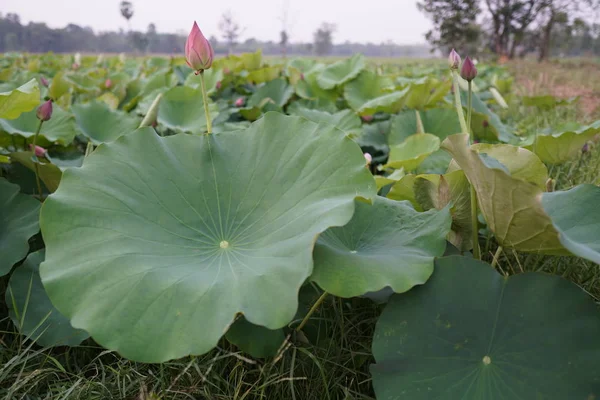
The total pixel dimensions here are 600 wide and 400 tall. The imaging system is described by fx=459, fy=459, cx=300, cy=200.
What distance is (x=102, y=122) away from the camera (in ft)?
6.30

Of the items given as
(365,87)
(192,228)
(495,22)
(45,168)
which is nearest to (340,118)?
(365,87)

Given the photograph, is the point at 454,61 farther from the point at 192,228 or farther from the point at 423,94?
the point at 423,94

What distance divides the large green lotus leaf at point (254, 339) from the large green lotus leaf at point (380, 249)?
0.18 meters

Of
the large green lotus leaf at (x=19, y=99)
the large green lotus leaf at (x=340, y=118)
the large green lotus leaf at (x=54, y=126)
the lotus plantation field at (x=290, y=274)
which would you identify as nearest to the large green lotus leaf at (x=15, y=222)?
the lotus plantation field at (x=290, y=274)

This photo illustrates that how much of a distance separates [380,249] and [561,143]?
98 cm

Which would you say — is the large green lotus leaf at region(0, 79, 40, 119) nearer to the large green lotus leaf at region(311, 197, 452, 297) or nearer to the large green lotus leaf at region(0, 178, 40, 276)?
the large green lotus leaf at region(0, 178, 40, 276)

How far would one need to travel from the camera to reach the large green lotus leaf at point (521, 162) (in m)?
0.90

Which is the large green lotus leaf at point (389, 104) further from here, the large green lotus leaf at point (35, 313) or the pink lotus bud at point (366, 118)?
the large green lotus leaf at point (35, 313)

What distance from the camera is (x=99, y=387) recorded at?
0.89 metres

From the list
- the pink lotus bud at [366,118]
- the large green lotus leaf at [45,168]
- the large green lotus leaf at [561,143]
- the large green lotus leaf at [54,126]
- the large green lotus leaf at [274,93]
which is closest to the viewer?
the large green lotus leaf at [45,168]

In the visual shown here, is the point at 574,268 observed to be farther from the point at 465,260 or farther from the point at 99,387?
the point at 99,387

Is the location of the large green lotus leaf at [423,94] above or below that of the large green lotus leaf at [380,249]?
above

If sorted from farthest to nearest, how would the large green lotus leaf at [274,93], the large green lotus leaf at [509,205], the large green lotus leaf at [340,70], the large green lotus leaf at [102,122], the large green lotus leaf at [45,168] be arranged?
the large green lotus leaf at [340,70]
the large green lotus leaf at [274,93]
the large green lotus leaf at [102,122]
the large green lotus leaf at [45,168]
the large green lotus leaf at [509,205]

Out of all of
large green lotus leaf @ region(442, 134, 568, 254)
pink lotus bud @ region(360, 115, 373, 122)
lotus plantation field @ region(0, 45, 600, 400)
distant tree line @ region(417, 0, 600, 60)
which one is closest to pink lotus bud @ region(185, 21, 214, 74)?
lotus plantation field @ region(0, 45, 600, 400)
